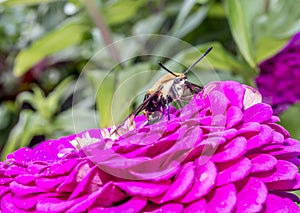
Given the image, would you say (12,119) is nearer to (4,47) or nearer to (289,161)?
(4,47)

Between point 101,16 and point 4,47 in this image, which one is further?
point 4,47

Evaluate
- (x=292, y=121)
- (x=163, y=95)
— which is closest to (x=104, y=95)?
(x=292, y=121)

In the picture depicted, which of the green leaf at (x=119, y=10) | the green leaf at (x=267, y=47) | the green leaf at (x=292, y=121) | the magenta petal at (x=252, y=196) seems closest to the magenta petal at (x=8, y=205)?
the magenta petal at (x=252, y=196)

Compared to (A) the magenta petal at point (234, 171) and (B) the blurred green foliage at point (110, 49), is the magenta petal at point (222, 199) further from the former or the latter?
(B) the blurred green foliage at point (110, 49)

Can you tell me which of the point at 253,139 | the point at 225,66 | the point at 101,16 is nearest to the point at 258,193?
the point at 253,139

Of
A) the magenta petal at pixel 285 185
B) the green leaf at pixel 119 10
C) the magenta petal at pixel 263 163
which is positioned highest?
the green leaf at pixel 119 10

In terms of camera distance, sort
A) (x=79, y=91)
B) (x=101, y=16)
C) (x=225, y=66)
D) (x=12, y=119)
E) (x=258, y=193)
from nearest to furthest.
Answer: (x=258, y=193)
(x=225, y=66)
(x=101, y=16)
(x=79, y=91)
(x=12, y=119)

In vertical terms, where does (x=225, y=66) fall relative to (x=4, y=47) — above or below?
below
